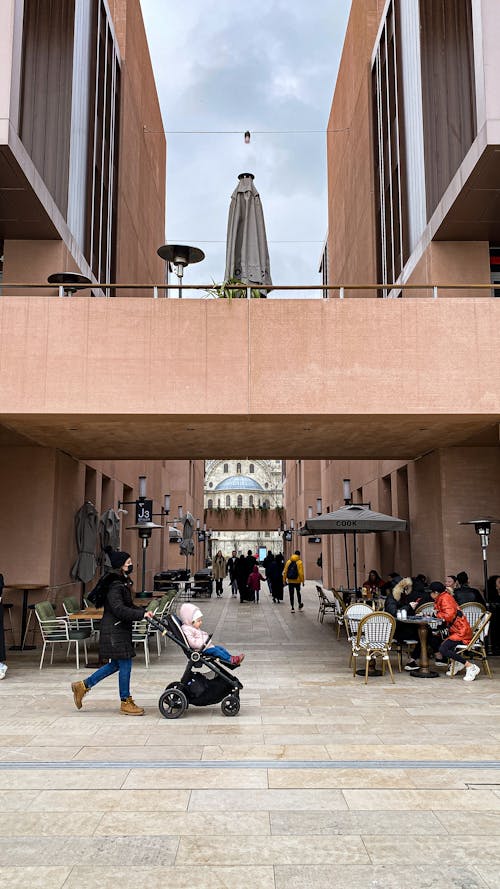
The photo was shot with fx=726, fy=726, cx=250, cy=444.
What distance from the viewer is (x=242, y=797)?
16.5ft

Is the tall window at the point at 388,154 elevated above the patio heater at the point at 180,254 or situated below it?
above

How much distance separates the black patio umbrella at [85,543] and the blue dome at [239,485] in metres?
83.9

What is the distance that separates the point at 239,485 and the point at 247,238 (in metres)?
87.1

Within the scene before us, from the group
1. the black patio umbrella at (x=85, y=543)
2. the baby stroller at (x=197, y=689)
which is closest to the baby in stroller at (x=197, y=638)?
the baby stroller at (x=197, y=689)

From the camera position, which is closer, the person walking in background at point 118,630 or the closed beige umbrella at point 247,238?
the person walking in background at point 118,630

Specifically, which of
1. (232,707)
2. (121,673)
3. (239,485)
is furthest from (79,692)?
(239,485)

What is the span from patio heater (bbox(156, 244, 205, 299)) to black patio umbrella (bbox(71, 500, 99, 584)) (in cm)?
551

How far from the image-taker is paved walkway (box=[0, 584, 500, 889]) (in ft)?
12.9

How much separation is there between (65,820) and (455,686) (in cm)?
603

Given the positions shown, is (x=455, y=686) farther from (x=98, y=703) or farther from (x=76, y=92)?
(x=76, y=92)

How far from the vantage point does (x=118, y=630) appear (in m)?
7.48

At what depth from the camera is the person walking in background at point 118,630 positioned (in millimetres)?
7426

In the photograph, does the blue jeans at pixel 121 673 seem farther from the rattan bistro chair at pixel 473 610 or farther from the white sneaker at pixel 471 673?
the rattan bistro chair at pixel 473 610

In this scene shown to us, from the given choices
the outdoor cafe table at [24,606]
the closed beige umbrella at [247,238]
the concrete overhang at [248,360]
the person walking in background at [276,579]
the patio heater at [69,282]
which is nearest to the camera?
the concrete overhang at [248,360]
